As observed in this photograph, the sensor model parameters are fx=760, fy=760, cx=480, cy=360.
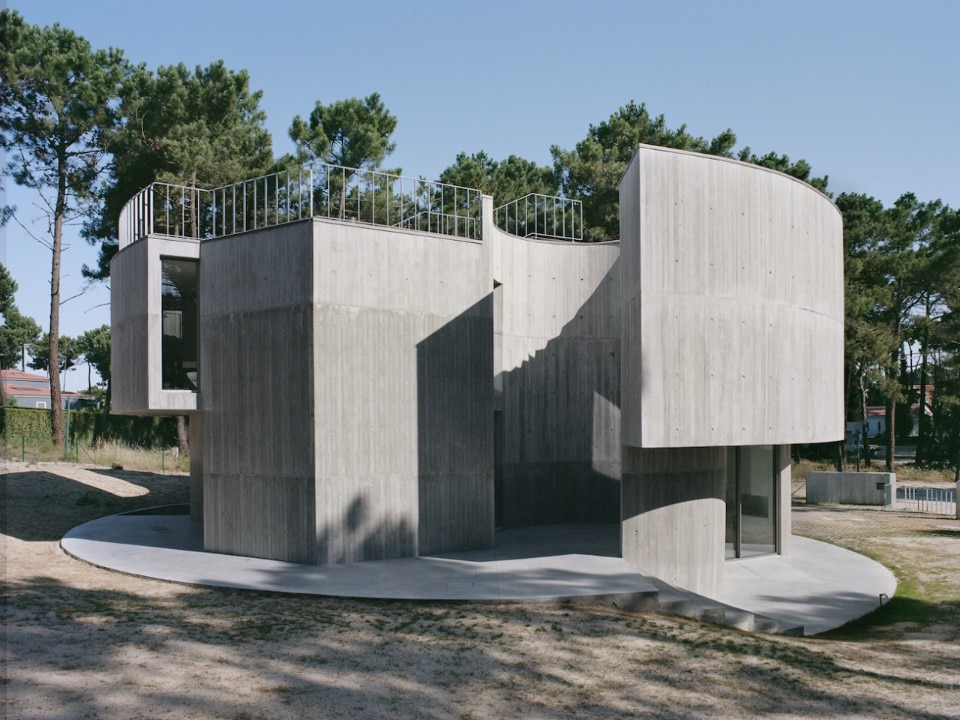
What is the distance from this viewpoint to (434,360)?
12391 millimetres

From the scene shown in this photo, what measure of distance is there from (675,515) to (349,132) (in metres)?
24.4

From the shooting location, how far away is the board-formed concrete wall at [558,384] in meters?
15.9

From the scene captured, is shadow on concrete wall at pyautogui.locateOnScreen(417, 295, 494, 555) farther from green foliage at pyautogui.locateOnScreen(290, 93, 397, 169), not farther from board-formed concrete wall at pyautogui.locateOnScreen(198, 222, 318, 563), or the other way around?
green foliage at pyautogui.locateOnScreen(290, 93, 397, 169)

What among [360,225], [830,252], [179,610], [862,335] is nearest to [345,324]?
Result: [360,225]

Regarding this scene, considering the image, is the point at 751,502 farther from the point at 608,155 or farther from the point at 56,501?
the point at 608,155

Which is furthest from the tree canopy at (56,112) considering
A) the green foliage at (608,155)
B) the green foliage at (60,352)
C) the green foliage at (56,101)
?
the green foliage at (60,352)

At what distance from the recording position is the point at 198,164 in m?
25.9

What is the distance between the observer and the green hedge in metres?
28.0

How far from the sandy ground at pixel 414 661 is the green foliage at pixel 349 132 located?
22.6 meters

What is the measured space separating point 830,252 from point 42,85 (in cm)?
2713

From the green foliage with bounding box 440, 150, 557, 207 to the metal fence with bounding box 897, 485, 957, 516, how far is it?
18591mm

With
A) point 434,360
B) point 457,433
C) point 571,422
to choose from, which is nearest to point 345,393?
point 434,360

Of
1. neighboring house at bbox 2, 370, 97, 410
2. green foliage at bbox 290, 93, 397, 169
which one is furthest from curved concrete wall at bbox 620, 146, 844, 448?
neighboring house at bbox 2, 370, 97, 410

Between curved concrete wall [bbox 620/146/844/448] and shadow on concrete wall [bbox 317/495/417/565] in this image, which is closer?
curved concrete wall [bbox 620/146/844/448]
